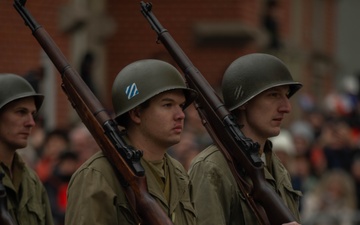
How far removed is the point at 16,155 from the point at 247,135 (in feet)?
5.53

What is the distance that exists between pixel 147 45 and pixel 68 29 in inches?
133

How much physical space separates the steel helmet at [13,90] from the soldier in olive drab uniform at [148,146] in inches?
49.9

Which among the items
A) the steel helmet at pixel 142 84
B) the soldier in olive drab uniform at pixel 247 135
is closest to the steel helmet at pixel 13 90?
the steel helmet at pixel 142 84

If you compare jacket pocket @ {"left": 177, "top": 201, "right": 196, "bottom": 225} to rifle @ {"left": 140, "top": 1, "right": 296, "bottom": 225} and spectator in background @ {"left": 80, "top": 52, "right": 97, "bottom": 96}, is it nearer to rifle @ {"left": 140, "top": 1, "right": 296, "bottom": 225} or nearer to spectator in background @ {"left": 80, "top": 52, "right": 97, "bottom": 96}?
rifle @ {"left": 140, "top": 1, "right": 296, "bottom": 225}

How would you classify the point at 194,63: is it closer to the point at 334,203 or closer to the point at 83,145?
the point at 334,203

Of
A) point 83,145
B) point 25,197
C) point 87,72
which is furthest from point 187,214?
point 87,72

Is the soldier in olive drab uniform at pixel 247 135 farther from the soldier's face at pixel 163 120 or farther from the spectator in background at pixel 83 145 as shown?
the spectator in background at pixel 83 145

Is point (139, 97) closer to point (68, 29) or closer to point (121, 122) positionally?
point (121, 122)

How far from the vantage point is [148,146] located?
9039 millimetres

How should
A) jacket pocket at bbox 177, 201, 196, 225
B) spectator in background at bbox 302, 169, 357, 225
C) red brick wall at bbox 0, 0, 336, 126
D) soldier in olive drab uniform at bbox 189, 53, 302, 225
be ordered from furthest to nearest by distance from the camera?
1. red brick wall at bbox 0, 0, 336, 126
2. spectator in background at bbox 302, 169, 357, 225
3. soldier in olive drab uniform at bbox 189, 53, 302, 225
4. jacket pocket at bbox 177, 201, 196, 225

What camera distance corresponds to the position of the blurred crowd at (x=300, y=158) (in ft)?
45.4

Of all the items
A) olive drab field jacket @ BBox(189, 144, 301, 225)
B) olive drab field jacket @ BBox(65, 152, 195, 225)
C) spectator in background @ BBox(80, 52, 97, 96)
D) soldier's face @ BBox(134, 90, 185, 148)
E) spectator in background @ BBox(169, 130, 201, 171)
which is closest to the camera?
olive drab field jacket @ BBox(65, 152, 195, 225)

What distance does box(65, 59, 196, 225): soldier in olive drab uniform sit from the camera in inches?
343

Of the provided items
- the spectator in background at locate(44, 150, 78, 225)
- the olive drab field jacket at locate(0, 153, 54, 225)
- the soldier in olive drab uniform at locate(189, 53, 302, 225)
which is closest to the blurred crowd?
the spectator in background at locate(44, 150, 78, 225)
